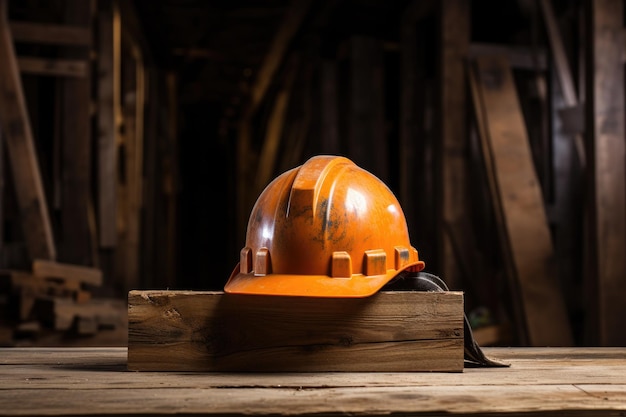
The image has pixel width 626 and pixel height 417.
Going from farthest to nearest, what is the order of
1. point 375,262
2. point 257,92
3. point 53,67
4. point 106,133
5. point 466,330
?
1. point 257,92
2. point 106,133
3. point 53,67
4. point 466,330
5. point 375,262

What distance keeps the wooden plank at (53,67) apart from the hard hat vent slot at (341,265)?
16.0 ft

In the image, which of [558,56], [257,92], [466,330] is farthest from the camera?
[257,92]

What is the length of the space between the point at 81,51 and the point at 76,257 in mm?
1918

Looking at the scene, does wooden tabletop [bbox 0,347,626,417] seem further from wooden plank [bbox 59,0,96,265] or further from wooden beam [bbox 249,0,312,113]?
wooden beam [bbox 249,0,312,113]

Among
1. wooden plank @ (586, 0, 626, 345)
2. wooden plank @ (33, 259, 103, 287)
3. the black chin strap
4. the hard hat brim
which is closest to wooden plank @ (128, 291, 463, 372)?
the hard hat brim

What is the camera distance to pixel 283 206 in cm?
262

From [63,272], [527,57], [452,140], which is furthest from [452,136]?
[63,272]

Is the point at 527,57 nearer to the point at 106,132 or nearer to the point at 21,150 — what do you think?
the point at 106,132

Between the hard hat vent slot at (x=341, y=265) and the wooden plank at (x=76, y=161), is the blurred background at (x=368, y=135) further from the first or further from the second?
the hard hat vent slot at (x=341, y=265)

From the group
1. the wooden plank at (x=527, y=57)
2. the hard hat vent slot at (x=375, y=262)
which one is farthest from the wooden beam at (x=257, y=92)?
the hard hat vent slot at (x=375, y=262)

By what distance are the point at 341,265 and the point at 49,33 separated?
16.3ft

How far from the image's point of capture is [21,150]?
562cm

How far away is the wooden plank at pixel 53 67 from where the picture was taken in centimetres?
659

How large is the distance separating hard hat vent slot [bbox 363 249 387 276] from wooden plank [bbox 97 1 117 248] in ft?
17.5
